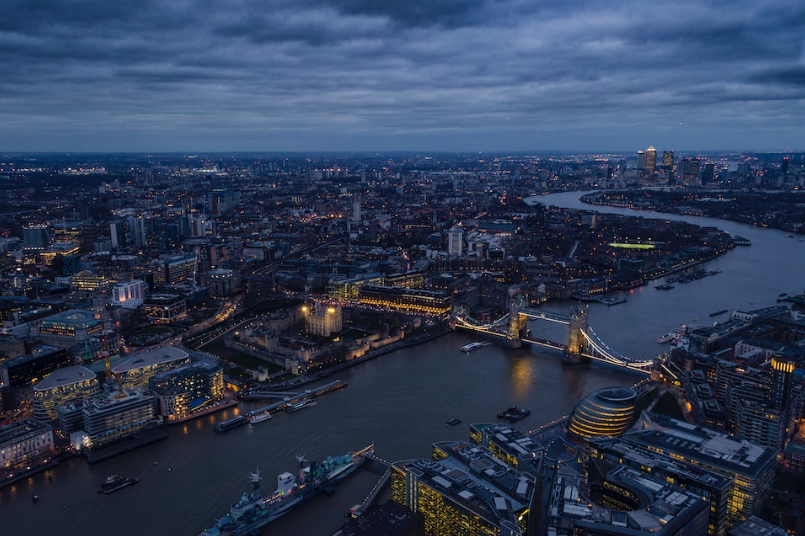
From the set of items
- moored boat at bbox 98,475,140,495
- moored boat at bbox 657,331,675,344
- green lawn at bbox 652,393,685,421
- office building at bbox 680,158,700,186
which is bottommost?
moored boat at bbox 98,475,140,495

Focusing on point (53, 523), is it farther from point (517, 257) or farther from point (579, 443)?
point (517, 257)

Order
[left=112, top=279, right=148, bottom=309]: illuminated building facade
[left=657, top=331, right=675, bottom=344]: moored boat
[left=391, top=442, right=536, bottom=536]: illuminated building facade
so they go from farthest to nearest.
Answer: [left=112, top=279, right=148, bottom=309]: illuminated building facade < [left=657, top=331, right=675, bottom=344]: moored boat < [left=391, top=442, right=536, bottom=536]: illuminated building facade

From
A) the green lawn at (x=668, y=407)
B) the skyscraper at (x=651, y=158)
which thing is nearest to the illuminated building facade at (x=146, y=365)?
the green lawn at (x=668, y=407)

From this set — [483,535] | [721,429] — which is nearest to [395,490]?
[483,535]

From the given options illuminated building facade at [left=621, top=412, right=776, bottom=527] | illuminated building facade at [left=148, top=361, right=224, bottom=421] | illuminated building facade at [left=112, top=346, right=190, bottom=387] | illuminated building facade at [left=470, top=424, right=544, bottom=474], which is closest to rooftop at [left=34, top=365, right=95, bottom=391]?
illuminated building facade at [left=112, top=346, right=190, bottom=387]

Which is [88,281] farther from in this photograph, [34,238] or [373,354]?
[373,354]

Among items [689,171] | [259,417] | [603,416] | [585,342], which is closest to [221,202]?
[585,342]

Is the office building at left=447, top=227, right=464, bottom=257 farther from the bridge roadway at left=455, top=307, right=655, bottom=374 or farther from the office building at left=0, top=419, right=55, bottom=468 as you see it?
the office building at left=0, top=419, right=55, bottom=468
